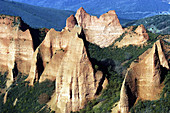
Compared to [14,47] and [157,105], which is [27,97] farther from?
[157,105]

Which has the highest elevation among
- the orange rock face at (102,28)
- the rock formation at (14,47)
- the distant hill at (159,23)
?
the distant hill at (159,23)

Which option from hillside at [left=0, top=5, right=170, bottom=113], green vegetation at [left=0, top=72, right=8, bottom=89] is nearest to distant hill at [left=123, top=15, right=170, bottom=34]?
hillside at [left=0, top=5, right=170, bottom=113]

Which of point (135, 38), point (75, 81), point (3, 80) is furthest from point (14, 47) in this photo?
point (135, 38)

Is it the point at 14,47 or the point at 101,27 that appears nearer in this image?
the point at 14,47

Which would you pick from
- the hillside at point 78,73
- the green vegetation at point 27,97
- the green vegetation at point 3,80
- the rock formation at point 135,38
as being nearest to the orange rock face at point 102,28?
the hillside at point 78,73

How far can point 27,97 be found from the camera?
51.2 m

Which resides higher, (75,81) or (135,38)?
(135,38)

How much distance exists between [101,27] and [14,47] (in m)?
32.7

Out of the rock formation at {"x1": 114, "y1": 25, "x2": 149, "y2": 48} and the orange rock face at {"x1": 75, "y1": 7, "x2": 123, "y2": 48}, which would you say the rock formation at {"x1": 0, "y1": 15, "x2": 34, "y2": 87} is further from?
the orange rock face at {"x1": 75, "y1": 7, "x2": 123, "y2": 48}

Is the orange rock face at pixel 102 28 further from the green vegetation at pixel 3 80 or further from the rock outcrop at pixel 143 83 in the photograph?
the rock outcrop at pixel 143 83

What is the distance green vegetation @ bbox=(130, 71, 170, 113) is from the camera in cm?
3059

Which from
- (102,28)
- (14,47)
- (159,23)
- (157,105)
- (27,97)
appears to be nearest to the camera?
(157,105)

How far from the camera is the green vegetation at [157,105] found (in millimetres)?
30594

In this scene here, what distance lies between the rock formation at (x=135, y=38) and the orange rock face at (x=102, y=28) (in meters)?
7.11
